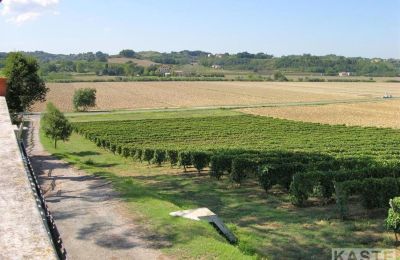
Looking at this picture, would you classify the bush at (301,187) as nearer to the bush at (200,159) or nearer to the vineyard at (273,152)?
the vineyard at (273,152)

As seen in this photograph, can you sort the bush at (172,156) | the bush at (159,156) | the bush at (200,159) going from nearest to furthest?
1. the bush at (200,159)
2. the bush at (172,156)
3. the bush at (159,156)

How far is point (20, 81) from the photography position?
32.9 meters

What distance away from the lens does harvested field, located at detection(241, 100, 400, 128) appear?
230ft

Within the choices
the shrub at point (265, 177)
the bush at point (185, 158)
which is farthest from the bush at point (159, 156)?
the shrub at point (265, 177)

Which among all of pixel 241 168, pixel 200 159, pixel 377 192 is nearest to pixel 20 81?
pixel 200 159

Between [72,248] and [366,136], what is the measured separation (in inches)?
1598

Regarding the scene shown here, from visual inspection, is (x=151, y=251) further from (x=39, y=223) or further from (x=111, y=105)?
(x=111, y=105)

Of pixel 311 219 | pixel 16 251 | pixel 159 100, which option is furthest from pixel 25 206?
pixel 159 100

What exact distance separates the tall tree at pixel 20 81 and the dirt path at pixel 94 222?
13239mm

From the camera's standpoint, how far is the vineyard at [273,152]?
2186cm

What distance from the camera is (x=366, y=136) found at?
45.9 meters

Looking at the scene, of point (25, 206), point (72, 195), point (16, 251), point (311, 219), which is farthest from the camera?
point (311, 219)

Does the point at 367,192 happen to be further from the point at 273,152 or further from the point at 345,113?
the point at 345,113

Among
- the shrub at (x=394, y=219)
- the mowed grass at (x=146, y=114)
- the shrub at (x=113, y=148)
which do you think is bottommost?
the shrub at (x=113, y=148)
